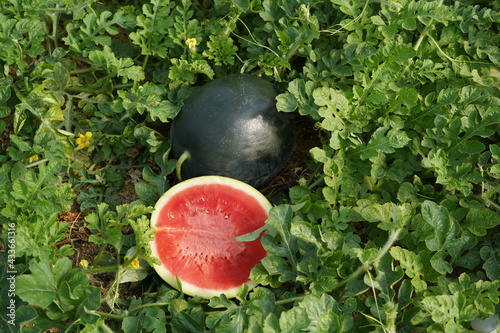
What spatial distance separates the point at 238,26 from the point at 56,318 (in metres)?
2.15

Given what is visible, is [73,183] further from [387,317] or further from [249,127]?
[387,317]

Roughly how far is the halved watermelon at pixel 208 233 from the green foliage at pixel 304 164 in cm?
10

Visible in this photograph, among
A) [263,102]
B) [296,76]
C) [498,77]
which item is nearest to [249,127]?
[263,102]

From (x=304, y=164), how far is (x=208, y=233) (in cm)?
83

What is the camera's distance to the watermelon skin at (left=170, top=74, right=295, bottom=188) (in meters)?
3.02

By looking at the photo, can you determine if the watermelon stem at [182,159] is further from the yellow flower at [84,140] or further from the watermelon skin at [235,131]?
the yellow flower at [84,140]

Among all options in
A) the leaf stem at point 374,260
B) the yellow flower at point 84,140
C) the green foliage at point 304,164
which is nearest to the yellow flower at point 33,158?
the green foliage at point 304,164

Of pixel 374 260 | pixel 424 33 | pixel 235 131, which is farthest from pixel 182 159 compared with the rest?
pixel 424 33

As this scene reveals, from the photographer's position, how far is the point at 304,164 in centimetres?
344

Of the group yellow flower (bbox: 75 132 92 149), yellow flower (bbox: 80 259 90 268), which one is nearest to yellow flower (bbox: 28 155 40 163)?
yellow flower (bbox: 75 132 92 149)

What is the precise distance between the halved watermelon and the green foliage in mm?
101

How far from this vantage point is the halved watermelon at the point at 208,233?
9.33 feet

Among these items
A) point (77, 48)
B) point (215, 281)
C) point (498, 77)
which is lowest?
point (215, 281)

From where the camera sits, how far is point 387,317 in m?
2.41
